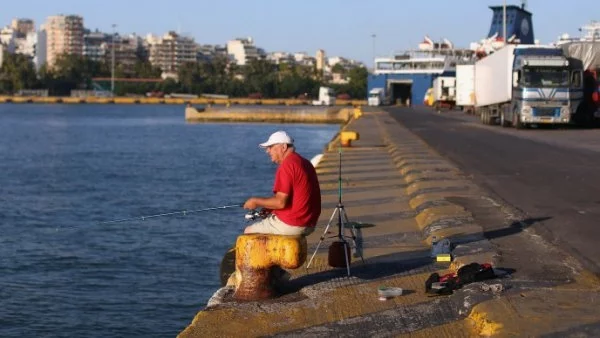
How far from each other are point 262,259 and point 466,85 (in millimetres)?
60366

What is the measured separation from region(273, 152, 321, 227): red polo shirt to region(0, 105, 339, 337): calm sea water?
172 inches

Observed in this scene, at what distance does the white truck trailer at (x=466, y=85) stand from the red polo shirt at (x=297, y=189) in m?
56.1

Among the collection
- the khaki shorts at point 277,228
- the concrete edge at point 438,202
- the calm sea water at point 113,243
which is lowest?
the calm sea water at point 113,243

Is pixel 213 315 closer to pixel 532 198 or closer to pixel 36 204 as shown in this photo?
pixel 532 198

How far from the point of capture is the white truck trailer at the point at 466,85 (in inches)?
2594

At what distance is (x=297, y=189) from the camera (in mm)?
9508

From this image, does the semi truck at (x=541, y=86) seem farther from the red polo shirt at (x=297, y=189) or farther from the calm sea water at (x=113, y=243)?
the red polo shirt at (x=297, y=189)

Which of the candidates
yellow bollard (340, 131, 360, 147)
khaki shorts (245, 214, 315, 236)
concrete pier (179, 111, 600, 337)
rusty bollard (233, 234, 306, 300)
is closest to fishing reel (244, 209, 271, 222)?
khaki shorts (245, 214, 315, 236)

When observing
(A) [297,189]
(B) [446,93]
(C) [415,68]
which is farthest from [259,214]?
(C) [415,68]

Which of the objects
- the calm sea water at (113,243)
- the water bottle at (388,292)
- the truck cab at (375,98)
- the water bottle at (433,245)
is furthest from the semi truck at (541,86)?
the truck cab at (375,98)

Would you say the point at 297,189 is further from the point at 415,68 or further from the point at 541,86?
the point at 415,68

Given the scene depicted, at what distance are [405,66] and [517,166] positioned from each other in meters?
Answer: 116

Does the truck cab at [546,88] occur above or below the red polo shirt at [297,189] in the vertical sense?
above

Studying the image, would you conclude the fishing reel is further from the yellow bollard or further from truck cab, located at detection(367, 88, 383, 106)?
truck cab, located at detection(367, 88, 383, 106)
